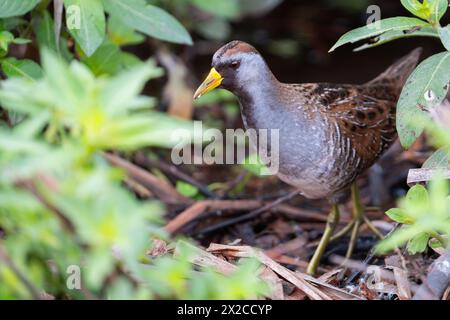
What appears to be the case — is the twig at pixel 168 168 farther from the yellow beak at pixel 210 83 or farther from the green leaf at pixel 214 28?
the green leaf at pixel 214 28

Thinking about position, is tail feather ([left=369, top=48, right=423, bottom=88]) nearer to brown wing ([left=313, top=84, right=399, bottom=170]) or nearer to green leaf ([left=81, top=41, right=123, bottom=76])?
brown wing ([left=313, top=84, right=399, bottom=170])

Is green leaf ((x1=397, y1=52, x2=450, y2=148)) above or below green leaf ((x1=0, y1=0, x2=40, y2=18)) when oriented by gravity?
below

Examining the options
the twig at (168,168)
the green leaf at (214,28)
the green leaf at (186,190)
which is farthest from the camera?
the green leaf at (214,28)

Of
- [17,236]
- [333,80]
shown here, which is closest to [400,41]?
[333,80]

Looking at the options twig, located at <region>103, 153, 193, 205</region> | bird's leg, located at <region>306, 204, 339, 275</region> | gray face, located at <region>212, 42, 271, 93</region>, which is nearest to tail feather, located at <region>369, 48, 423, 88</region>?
bird's leg, located at <region>306, 204, 339, 275</region>

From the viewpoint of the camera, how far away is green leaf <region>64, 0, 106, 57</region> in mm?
3342

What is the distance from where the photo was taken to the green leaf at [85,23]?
132 inches

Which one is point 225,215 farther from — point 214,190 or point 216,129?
point 216,129

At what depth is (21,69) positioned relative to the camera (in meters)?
3.45

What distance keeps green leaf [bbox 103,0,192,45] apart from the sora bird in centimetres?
23

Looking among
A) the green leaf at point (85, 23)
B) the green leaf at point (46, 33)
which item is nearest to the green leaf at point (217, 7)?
the green leaf at point (46, 33)

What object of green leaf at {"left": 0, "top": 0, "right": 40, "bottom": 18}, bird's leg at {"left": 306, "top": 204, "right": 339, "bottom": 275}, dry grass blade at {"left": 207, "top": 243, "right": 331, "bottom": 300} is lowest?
bird's leg at {"left": 306, "top": 204, "right": 339, "bottom": 275}

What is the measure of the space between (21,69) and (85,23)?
36cm
